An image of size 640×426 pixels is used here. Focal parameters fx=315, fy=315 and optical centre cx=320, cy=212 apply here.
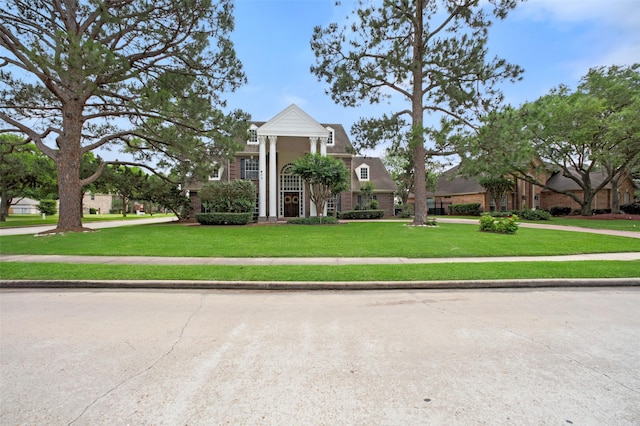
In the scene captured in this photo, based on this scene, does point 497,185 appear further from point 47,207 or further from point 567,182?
point 47,207

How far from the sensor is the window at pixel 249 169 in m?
28.2

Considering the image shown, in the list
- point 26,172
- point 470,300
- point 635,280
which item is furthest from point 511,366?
point 26,172

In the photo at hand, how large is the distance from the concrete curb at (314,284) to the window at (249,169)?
21785mm

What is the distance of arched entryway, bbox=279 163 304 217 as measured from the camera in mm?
28719

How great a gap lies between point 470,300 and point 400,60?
16.1m

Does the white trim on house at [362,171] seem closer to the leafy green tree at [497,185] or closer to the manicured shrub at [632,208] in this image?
the leafy green tree at [497,185]

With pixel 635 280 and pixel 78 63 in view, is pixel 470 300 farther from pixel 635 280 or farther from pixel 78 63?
pixel 78 63

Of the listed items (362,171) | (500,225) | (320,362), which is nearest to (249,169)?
(362,171)

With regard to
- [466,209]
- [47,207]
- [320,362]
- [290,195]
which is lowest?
[320,362]

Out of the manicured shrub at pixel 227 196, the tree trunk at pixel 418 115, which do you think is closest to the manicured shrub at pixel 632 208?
the tree trunk at pixel 418 115

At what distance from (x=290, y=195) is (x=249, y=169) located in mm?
4336

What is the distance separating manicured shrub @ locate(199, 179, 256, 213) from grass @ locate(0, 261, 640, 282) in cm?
1411

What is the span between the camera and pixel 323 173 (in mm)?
20625

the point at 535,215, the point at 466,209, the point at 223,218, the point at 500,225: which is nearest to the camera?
the point at 500,225
